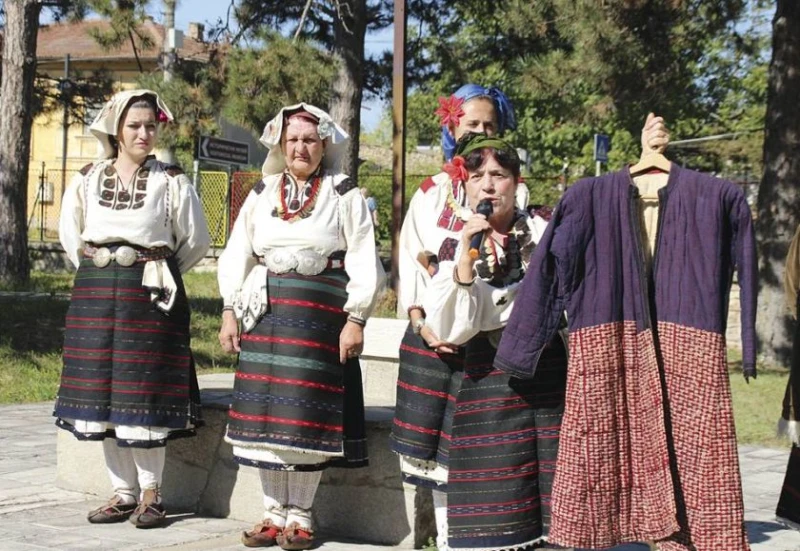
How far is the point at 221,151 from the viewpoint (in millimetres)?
15930

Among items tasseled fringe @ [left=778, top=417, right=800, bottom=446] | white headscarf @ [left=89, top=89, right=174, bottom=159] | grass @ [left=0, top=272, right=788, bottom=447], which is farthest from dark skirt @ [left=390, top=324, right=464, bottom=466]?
grass @ [left=0, top=272, right=788, bottom=447]

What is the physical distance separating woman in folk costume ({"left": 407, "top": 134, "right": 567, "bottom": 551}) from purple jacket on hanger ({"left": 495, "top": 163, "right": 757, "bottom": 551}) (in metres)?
0.18

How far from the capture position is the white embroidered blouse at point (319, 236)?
17.6 ft

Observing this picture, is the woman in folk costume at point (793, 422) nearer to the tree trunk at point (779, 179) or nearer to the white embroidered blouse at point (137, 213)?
the white embroidered blouse at point (137, 213)

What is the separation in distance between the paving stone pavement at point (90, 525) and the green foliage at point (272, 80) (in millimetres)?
6549

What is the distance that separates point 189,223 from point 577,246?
2.36 metres

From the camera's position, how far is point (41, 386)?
1072 cm

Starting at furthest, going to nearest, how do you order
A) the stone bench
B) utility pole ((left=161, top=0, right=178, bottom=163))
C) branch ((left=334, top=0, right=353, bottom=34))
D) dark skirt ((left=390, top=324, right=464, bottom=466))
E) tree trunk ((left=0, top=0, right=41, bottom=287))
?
utility pole ((left=161, top=0, right=178, bottom=163)) < branch ((left=334, top=0, right=353, bottom=34)) < tree trunk ((left=0, top=0, right=41, bottom=287)) < the stone bench < dark skirt ((left=390, top=324, right=464, bottom=466))

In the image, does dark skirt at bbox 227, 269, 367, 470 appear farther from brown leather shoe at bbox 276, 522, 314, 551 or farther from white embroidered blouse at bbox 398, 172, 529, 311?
white embroidered blouse at bbox 398, 172, 529, 311

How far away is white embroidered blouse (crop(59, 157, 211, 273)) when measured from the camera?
580 cm

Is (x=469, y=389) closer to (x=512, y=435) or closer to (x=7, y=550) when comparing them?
(x=512, y=435)

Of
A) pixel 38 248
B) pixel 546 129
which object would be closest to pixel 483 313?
pixel 38 248

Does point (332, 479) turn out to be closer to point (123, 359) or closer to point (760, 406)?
point (123, 359)

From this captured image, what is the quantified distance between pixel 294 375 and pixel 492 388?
115 centimetres
